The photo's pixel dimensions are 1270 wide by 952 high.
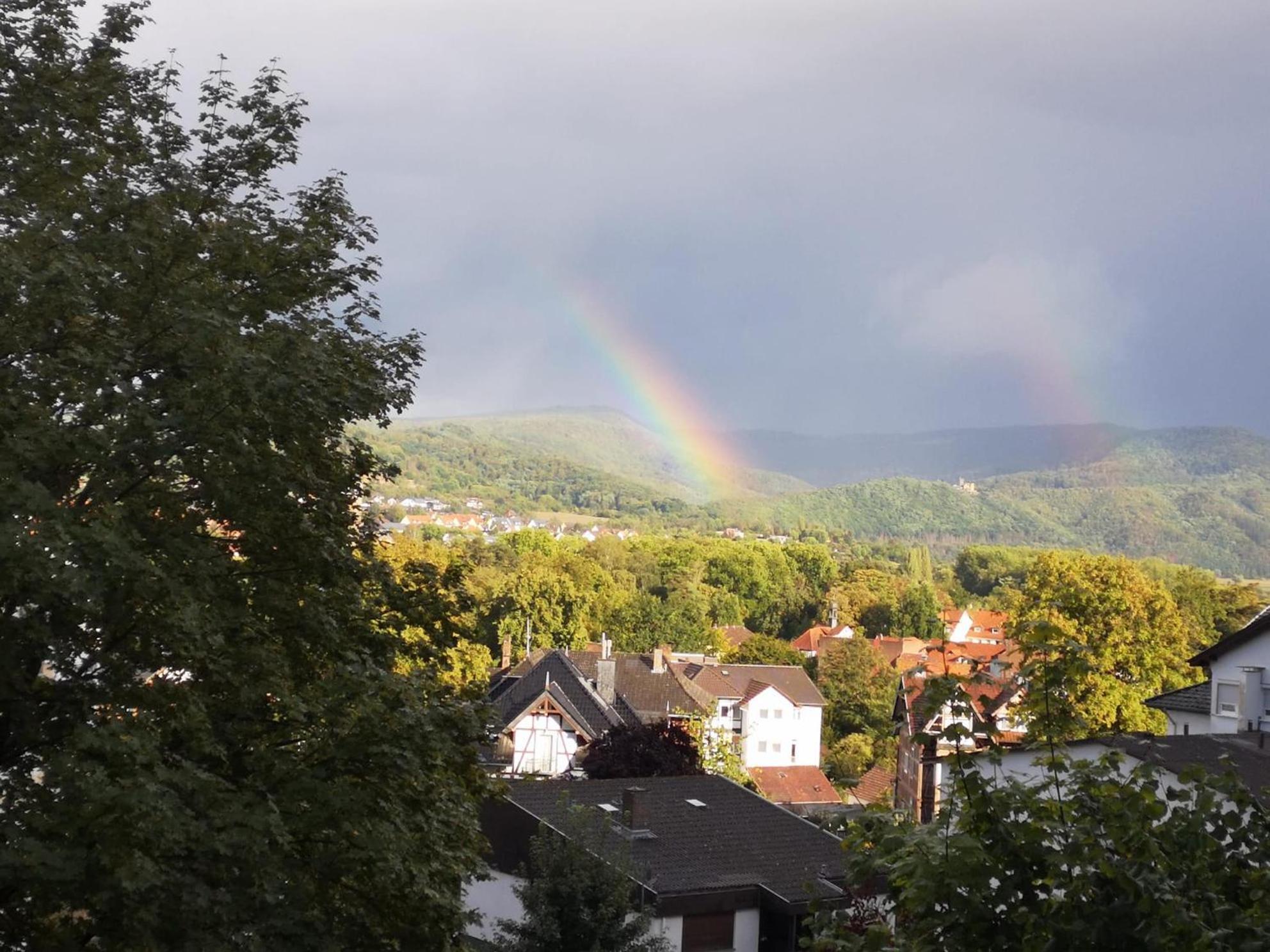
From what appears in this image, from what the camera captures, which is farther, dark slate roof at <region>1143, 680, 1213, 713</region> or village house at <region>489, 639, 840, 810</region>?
village house at <region>489, 639, 840, 810</region>

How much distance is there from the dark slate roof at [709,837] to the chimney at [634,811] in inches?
10.1

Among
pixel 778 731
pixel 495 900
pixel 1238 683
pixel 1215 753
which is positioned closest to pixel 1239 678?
pixel 1238 683

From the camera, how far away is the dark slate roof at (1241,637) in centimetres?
3497

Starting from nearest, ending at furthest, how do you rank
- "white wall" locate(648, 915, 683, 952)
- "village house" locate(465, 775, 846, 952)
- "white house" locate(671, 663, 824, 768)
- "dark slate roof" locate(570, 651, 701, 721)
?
"white wall" locate(648, 915, 683, 952) → "village house" locate(465, 775, 846, 952) → "dark slate roof" locate(570, 651, 701, 721) → "white house" locate(671, 663, 824, 768)

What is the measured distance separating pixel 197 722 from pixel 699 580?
148 metres

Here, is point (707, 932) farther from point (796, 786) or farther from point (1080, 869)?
point (796, 786)

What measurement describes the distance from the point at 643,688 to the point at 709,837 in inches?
1626

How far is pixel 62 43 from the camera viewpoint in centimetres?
1491

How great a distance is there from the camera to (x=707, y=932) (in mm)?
28516

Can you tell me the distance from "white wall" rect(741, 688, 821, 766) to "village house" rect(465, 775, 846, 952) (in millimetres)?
48579

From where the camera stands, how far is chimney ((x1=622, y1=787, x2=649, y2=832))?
31.0 m

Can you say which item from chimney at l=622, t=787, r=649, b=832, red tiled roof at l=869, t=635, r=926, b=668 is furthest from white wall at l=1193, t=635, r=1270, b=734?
red tiled roof at l=869, t=635, r=926, b=668

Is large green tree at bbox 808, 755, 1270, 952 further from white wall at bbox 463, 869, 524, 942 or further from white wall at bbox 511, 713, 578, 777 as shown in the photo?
A: white wall at bbox 511, 713, 578, 777

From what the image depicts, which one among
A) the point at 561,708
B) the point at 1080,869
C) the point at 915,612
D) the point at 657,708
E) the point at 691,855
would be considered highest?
the point at 915,612
